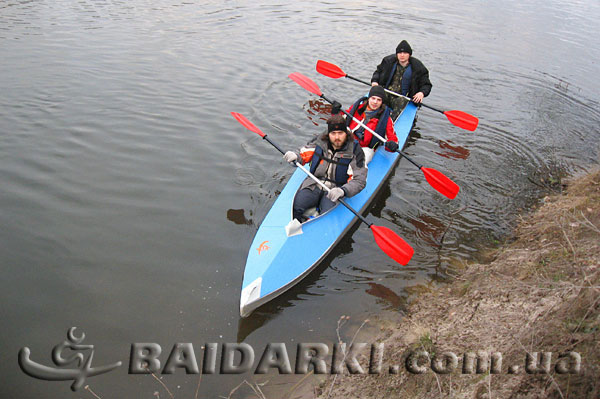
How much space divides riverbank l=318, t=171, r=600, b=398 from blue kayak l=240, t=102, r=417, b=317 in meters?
1.12

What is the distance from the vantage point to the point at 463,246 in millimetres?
5914

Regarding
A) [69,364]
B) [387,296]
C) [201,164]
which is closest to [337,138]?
[387,296]

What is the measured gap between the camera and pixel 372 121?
24.0 feet

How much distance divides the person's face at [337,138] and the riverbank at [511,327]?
2.17m

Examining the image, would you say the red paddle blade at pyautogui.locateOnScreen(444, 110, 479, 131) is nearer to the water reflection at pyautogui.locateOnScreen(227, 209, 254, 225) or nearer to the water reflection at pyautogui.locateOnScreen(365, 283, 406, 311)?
the water reflection at pyautogui.locateOnScreen(365, 283, 406, 311)

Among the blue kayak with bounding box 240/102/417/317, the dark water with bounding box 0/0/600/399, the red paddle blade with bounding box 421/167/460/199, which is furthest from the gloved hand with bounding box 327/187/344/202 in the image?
the red paddle blade with bounding box 421/167/460/199

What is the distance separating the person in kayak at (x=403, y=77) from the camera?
344 inches

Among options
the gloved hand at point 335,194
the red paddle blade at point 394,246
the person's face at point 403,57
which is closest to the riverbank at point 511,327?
the red paddle blade at point 394,246

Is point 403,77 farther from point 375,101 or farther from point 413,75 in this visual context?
point 375,101

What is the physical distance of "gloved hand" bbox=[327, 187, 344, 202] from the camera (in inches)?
216

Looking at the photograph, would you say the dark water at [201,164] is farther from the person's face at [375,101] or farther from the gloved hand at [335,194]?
the person's face at [375,101]

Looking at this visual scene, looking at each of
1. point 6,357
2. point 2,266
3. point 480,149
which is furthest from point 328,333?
point 480,149

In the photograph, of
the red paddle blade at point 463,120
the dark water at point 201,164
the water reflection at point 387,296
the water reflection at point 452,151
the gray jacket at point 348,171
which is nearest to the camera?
the dark water at point 201,164

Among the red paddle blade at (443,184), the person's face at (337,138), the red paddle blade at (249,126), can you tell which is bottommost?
the red paddle blade at (443,184)
